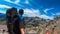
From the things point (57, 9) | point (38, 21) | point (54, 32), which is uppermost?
point (57, 9)

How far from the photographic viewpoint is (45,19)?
3.96 metres

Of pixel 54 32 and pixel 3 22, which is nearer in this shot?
pixel 3 22

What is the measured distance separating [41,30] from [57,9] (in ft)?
1.93

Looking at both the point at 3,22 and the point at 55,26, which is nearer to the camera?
the point at 3,22

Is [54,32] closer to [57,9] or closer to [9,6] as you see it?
[57,9]

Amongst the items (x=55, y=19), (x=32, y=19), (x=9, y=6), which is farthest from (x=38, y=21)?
(x=9, y=6)

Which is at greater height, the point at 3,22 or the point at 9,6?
the point at 9,6

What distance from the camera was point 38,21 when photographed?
392 centimetres

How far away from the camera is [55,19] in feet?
12.9

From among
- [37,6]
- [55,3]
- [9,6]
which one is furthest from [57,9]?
[9,6]

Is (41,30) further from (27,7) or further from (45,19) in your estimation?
(27,7)

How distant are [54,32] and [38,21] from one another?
451 millimetres

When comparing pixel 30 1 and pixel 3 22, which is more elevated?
pixel 30 1

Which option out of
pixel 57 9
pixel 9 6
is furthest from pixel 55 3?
pixel 9 6
